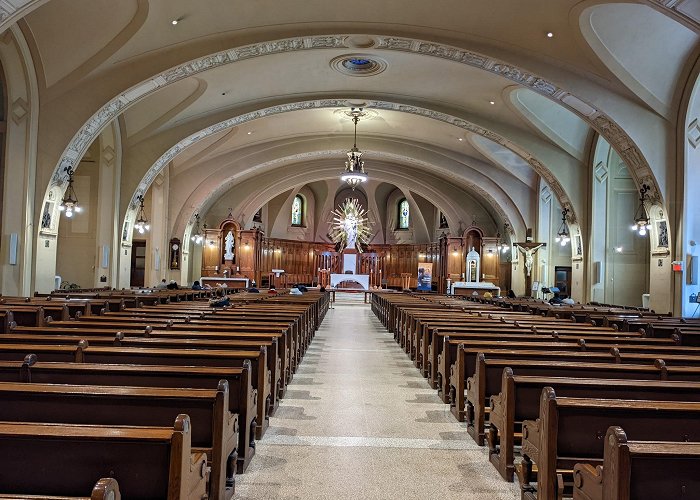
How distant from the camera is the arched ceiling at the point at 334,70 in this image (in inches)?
382

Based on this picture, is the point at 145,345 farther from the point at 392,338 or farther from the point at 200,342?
the point at 392,338

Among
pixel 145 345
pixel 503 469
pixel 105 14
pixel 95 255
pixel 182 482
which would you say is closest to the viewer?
pixel 182 482

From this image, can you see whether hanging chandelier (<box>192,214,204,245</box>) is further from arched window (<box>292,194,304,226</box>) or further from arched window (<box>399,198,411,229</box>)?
arched window (<box>399,198,411,229</box>)

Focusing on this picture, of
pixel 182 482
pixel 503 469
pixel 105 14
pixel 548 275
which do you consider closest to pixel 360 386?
pixel 503 469

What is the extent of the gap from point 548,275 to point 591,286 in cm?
357

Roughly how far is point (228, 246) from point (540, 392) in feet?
69.3

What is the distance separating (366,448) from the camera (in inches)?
153

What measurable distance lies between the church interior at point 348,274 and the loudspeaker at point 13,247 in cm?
4

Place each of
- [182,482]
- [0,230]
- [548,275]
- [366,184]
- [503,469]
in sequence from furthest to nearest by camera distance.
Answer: [366,184] → [548,275] → [0,230] → [503,469] → [182,482]

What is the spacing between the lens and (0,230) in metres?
10.3

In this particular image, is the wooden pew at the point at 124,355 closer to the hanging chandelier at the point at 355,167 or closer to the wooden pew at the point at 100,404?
the wooden pew at the point at 100,404

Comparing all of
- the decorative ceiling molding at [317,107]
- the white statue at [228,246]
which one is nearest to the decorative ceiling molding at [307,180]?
the white statue at [228,246]

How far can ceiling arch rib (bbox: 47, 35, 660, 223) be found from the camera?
1088 cm

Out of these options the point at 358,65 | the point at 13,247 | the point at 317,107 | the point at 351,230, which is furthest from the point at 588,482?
the point at 351,230
